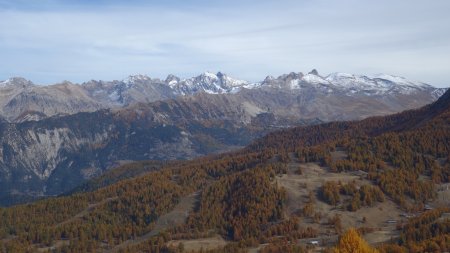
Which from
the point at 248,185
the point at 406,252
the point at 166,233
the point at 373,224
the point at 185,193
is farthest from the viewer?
the point at 185,193

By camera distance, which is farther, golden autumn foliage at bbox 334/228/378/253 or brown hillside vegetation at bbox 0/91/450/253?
brown hillside vegetation at bbox 0/91/450/253

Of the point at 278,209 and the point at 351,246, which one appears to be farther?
the point at 278,209

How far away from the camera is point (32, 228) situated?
577ft

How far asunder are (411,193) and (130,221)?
8170cm

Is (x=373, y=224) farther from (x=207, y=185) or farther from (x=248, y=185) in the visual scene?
(x=207, y=185)

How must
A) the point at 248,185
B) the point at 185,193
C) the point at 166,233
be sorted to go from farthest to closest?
the point at 185,193, the point at 248,185, the point at 166,233

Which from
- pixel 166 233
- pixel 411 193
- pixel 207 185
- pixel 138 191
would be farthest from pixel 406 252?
pixel 138 191

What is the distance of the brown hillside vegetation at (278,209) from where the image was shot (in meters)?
144

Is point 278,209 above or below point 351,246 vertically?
below

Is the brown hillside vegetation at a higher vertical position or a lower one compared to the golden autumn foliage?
lower

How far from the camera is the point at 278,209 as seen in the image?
157 meters

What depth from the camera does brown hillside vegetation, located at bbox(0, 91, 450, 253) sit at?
144000mm

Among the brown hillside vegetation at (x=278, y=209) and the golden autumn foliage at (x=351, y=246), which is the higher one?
the golden autumn foliage at (x=351, y=246)

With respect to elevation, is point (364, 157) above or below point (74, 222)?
above
